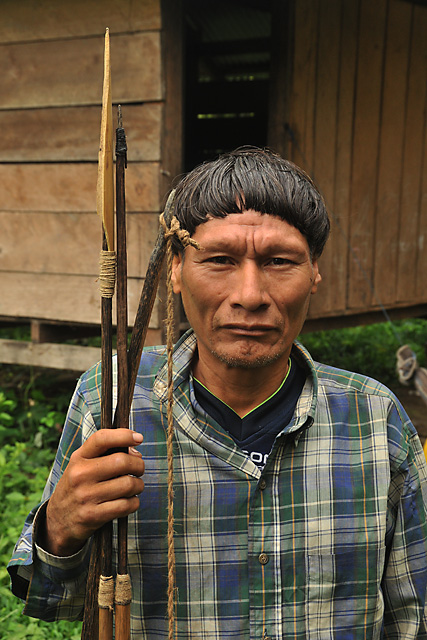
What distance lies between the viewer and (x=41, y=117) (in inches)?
154

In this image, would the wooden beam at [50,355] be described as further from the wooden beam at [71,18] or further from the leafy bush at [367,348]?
the leafy bush at [367,348]

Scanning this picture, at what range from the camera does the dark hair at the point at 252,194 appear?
140cm

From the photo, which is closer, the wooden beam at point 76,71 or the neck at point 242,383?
the neck at point 242,383

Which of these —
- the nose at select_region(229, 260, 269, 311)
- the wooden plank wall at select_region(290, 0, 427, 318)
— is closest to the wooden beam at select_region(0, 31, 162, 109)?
the wooden plank wall at select_region(290, 0, 427, 318)

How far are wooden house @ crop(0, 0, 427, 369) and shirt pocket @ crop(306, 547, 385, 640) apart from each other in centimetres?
234

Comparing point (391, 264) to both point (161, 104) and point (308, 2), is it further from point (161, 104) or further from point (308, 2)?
point (161, 104)

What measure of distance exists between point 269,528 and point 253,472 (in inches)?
5.2

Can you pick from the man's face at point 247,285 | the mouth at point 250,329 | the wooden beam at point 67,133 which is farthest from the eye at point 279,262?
the wooden beam at point 67,133

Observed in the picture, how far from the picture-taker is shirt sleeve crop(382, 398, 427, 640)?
1516 mm

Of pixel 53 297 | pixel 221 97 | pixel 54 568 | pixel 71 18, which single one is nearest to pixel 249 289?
pixel 54 568

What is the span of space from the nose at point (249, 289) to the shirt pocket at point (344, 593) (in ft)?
2.00

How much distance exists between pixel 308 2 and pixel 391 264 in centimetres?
200

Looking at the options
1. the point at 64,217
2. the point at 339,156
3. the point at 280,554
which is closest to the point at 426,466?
the point at 280,554

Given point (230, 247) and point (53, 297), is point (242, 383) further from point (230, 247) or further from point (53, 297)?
point (53, 297)
